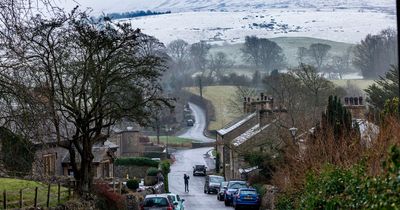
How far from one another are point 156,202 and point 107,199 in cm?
532

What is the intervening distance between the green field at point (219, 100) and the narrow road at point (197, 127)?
2.13m

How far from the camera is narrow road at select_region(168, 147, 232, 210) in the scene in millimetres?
52625

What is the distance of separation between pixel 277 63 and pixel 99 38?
13625 cm

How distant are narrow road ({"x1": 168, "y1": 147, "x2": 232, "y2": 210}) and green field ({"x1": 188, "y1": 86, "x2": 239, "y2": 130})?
5.46 metres

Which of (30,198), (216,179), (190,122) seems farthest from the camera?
(190,122)

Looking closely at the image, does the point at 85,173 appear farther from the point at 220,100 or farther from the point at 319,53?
the point at 319,53

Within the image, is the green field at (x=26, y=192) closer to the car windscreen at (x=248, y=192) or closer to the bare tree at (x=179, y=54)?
the car windscreen at (x=248, y=192)

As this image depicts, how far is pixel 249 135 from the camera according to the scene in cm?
6538

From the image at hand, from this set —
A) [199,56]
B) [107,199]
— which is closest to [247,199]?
[107,199]

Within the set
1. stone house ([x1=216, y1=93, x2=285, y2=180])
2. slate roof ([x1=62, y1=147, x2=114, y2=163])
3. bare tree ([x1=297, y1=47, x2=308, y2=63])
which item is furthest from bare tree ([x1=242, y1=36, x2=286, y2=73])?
slate roof ([x1=62, y1=147, x2=114, y2=163])

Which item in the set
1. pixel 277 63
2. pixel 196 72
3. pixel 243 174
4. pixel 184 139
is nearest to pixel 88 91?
pixel 243 174

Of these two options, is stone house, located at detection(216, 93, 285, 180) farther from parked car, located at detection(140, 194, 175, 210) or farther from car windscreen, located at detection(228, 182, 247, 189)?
parked car, located at detection(140, 194, 175, 210)

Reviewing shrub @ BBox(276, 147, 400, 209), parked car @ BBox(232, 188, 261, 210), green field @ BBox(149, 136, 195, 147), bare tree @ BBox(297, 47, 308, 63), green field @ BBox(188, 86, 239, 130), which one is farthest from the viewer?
bare tree @ BBox(297, 47, 308, 63)

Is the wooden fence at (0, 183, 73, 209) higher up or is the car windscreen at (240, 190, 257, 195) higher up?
the wooden fence at (0, 183, 73, 209)
